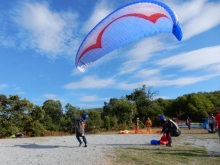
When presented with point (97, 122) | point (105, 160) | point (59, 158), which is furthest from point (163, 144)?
point (97, 122)

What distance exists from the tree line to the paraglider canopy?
13.1ft

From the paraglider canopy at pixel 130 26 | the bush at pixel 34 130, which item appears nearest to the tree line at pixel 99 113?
the bush at pixel 34 130

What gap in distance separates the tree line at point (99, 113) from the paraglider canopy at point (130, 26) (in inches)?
157

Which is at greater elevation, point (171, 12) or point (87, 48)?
point (171, 12)

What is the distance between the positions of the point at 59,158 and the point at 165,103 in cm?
3457

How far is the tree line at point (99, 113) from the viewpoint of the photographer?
66.3 ft

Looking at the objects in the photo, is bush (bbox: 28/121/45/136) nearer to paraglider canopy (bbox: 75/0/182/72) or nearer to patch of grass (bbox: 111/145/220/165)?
paraglider canopy (bbox: 75/0/182/72)

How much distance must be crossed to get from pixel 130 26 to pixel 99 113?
22741mm

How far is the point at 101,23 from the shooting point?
352 inches

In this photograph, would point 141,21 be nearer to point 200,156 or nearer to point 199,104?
point 200,156

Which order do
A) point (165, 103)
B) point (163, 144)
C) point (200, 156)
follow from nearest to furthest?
point (200, 156)
point (163, 144)
point (165, 103)

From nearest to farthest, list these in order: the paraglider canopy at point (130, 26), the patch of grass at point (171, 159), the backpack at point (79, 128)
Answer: the patch of grass at point (171, 159), the paraglider canopy at point (130, 26), the backpack at point (79, 128)

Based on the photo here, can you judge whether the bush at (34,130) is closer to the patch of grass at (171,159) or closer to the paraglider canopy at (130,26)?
the paraglider canopy at (130,26)

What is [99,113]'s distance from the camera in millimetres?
30812
